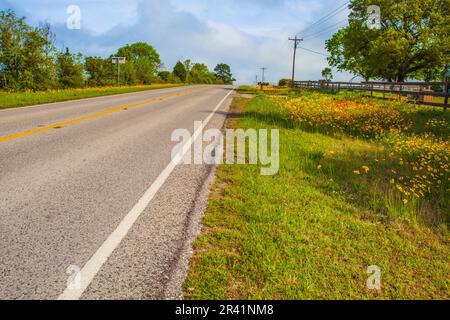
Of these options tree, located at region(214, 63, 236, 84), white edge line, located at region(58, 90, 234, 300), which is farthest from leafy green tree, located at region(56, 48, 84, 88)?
tree, located at region(214, 63, 236, 84)

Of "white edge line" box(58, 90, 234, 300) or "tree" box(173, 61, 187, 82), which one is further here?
"tree" box(173, 61, 187, 82)

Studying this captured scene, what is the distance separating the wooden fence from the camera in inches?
529

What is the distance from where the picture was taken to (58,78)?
32.2 meters

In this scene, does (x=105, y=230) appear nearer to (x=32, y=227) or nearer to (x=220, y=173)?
(x=32, y=227)

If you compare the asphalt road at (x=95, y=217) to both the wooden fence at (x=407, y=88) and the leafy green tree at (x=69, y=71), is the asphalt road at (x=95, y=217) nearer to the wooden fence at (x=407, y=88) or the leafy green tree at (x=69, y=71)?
the wooden fence at (x=407, y=88)

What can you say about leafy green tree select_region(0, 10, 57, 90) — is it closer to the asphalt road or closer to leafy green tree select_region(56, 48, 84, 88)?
leafy green tree select_region(56, 48, 84, 88)

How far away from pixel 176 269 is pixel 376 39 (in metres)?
38.0

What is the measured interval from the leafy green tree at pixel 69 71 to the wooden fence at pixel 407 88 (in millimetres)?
25973

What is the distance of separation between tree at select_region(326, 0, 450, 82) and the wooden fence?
2.88 metres

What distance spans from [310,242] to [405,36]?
123 ft

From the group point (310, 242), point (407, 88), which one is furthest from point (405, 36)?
point (310, 242)
